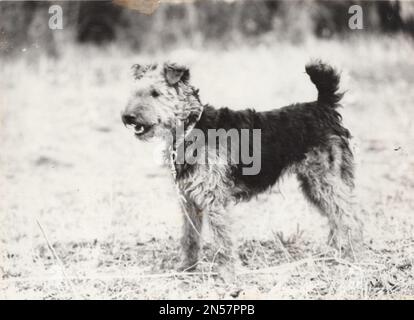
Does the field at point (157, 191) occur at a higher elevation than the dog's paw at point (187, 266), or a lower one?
higher

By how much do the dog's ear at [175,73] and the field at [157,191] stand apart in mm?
99

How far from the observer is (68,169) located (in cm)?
412

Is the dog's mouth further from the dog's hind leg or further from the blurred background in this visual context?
the dog's hind leg

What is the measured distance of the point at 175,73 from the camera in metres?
3.90

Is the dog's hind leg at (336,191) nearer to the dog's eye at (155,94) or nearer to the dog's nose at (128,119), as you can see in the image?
the dog's eye at (155,94)

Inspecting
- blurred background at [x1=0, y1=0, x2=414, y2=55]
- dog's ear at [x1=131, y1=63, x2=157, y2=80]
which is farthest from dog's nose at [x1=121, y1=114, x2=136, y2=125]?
blurred background at [x1=0, y1=0, x2=414, y2=55]

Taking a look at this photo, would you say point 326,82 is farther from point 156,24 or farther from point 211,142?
point 156,24

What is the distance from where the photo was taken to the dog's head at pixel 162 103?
381cm

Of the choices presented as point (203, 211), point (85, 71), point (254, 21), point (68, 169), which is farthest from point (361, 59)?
point (68, 169)

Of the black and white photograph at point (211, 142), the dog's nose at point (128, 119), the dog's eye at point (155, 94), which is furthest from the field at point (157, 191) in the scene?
the dog's eye at point (155, 94)

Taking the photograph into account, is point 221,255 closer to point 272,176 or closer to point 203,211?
point 203,211

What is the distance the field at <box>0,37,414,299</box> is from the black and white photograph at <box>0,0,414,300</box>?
0.01 metres

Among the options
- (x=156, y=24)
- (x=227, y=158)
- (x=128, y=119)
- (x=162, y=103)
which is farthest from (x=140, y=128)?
(x=156, y=24)

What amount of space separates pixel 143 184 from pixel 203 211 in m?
0.55
